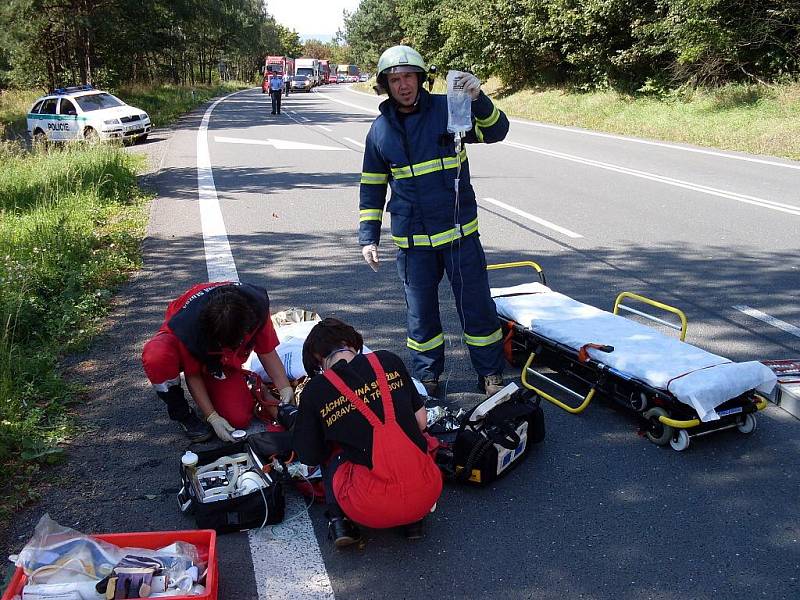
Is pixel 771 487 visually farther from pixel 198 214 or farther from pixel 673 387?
pixel 198 214

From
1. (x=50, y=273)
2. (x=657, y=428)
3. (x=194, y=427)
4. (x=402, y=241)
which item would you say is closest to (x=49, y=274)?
(x=50, y=273)

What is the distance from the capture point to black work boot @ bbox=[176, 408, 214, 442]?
4.20 meters

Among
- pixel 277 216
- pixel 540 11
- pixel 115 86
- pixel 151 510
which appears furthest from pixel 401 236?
pixel 115 86

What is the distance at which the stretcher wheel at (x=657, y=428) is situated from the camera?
156 inches

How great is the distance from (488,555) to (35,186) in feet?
30.3

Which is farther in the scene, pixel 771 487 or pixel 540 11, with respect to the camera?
pixel 540 11

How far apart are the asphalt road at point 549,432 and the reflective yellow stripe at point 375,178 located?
1.32m

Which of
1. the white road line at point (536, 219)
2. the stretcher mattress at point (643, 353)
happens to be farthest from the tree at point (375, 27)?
the stretcher mattress at point (643, 353)

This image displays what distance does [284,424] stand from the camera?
4191 mm

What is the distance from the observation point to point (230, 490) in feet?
11.6

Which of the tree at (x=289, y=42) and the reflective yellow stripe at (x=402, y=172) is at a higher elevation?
the tree at (x=289, y=42)

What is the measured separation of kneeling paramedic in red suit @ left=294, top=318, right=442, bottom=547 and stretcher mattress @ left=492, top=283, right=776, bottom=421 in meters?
1.46

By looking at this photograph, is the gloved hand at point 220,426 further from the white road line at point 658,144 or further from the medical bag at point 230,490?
the white road line at point 658,144

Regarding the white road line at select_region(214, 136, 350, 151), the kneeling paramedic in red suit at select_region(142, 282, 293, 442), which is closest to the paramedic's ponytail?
the kneeling paramedic in red suit at select_region(142, 282, 293, 442)
